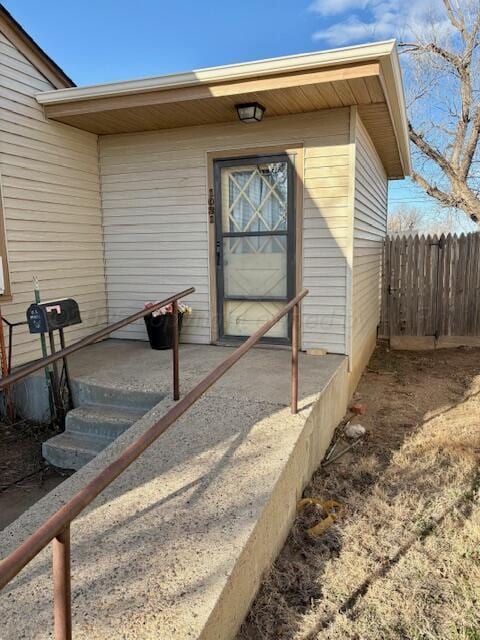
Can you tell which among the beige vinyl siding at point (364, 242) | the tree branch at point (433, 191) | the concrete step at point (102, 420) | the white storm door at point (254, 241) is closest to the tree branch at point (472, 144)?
the tree branch at point (433, 191)

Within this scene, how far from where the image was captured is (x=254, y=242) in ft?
15.8

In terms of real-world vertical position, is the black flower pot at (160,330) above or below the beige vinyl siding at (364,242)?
below

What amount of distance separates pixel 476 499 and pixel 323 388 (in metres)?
1.17

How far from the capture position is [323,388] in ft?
11.3

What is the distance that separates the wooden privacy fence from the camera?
7.60 meters

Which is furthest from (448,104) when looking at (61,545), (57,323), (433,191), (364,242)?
(61,545)

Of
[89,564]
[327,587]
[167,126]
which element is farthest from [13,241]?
[327,587]

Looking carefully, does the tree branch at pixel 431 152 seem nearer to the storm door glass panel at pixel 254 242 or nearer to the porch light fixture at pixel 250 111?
the storm door glass panel at pixel 254 242

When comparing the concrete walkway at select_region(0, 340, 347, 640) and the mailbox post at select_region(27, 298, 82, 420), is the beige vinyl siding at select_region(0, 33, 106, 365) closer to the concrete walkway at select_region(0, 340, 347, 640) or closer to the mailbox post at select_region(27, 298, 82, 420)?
the mailbox post at select_region(27, 298, 82, 420)

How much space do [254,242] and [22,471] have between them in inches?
114

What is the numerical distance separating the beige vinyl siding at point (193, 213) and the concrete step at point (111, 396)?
1.63 m

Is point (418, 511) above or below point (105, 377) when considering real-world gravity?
below

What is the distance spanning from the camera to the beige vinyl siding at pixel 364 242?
15.4ft

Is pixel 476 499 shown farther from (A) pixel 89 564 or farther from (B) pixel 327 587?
(A) pixel 89 564
